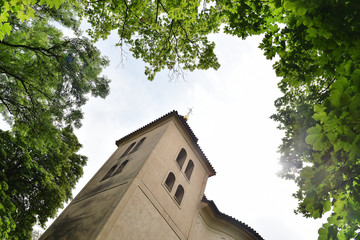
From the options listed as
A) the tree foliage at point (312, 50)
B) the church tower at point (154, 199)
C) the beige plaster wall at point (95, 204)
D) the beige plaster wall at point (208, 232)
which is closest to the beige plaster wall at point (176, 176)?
the church tower at point (154, 199)

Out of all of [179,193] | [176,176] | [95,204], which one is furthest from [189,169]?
[95,204]

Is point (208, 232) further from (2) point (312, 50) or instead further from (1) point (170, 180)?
(2) point (312, 50)

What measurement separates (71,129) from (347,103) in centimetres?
1121

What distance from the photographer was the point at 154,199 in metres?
10.6

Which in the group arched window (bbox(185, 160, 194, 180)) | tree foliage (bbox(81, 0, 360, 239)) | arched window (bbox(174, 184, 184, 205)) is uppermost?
arched window (bbox(185, 160, 194, 180))

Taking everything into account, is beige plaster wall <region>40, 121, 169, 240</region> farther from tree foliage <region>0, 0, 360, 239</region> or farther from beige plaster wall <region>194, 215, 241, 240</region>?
beige plaster wall <region>194, 215, 241, 240</region>

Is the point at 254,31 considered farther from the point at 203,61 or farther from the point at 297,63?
the point at 203,61

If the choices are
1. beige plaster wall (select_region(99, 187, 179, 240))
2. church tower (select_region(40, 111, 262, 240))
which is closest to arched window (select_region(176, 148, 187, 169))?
church tower (select_region(40, 111, 262, 240))

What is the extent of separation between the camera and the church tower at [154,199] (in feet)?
29.1

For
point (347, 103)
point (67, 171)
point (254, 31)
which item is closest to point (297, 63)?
point (254, 31)

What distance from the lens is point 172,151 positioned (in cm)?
1335

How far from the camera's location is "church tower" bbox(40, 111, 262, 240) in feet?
29.1

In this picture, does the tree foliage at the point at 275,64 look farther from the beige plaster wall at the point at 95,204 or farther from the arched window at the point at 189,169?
the arched window at the point at 189,169

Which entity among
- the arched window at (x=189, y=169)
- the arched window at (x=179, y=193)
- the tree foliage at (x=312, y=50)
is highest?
the arched window at (x=189, y=169)
